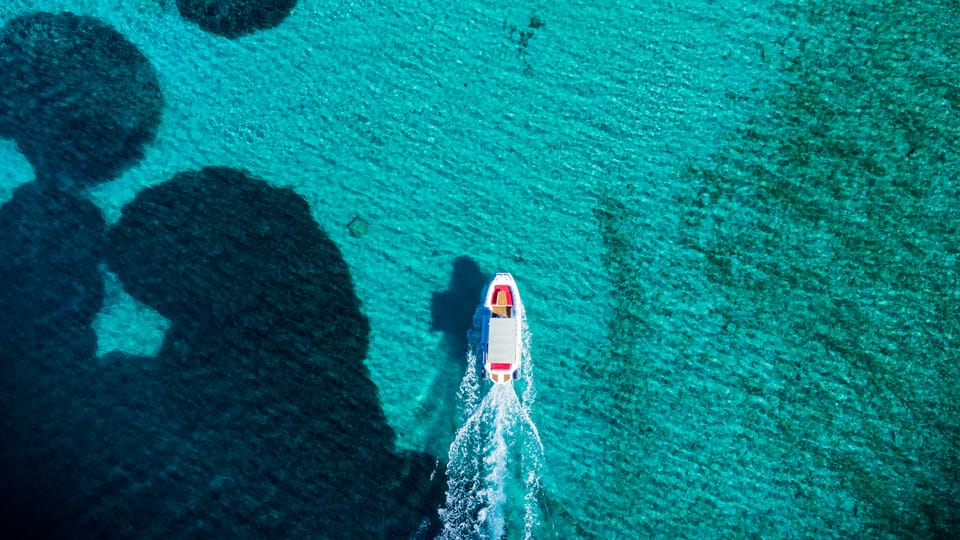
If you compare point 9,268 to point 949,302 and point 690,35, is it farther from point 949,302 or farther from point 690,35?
point 949,302

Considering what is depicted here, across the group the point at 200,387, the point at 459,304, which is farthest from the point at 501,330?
the point at 200,387

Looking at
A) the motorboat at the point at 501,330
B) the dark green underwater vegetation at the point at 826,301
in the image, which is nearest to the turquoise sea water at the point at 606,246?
the dark green underwater vegetation at the point at 826,301

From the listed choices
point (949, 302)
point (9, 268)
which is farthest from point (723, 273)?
point (9, 268)

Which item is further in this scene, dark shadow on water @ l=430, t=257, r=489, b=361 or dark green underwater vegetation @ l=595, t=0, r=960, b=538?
dark shadow on water @ l=430, t=257, r=489, b=361

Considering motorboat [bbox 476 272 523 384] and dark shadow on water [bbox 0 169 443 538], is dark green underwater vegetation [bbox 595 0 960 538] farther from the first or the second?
dark shadow on water [bbox 0 169 443 538]

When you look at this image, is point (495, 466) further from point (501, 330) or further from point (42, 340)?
point (42, 340)

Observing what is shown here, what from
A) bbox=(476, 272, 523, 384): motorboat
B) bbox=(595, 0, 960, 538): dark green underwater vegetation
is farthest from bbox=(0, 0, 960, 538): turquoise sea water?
bbox=(476, 272, 523, 384): motorboat
